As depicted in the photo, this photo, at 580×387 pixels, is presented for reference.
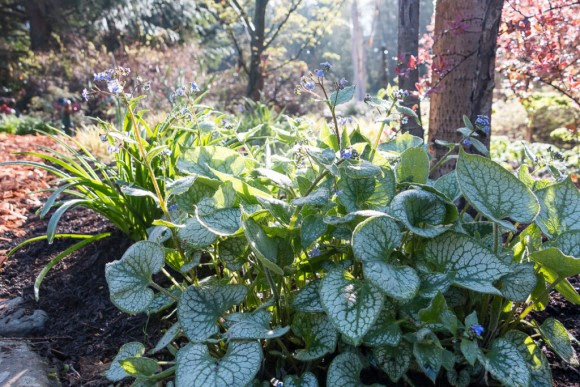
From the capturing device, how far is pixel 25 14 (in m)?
12.1

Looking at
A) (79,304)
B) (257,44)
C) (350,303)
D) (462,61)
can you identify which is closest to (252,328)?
(350,303)

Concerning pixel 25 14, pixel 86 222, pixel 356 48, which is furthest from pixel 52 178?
pixel 356 48

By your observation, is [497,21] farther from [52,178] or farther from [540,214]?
[52,178]

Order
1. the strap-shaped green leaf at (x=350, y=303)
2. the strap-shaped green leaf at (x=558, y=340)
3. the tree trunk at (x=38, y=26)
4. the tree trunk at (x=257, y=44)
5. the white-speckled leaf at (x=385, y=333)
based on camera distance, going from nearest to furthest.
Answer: the strap-shaped green leaf at (x=350, y=303) → the white-speckled leaf at (x=385, y=333) → the strap-shaped green leaf at (x=558, y=340) → the tree trunk at (x=257, y=44) → the tree trunk at (x=38, y=26)

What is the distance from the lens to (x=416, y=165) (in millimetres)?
1412

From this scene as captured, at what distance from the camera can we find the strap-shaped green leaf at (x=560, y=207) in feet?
4.25

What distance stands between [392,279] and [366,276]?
0.19 feet

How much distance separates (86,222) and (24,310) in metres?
0.86

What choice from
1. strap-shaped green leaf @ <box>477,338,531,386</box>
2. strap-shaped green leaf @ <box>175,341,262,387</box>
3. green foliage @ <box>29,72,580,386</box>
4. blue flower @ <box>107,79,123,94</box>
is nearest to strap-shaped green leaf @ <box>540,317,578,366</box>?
green foliage @ <box>29,72,580,386</box>

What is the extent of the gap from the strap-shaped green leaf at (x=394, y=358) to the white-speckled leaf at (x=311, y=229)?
32 cm

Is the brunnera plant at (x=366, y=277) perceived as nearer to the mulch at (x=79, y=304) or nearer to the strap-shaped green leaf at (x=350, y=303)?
the strap-shaped green leaf at (x=350, y=303)

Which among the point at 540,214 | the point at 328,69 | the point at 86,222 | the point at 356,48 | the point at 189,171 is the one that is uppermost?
the point at 328,69

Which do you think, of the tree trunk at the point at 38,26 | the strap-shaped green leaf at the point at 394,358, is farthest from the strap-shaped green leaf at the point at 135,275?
the tree trunk at the point at 38,26

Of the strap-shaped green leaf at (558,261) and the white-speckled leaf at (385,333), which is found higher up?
the strap-shaped green leaf at (558,261)
